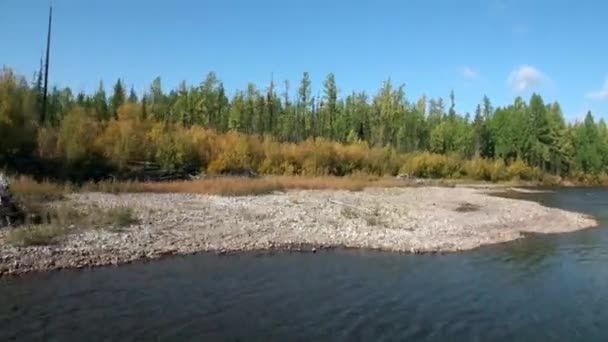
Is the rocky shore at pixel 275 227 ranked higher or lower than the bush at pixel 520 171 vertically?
lower

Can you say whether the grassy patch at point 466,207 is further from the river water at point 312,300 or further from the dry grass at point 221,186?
the river water at point 312,300

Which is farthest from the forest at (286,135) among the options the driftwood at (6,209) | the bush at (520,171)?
the driftwood at (6,209)

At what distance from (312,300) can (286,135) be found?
7905cm

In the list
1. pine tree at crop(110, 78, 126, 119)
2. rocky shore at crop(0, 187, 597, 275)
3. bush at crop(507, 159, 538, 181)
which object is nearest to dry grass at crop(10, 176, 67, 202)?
rocky shore at crop(0, 187, 597, 275)

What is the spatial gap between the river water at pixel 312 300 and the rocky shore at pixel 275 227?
144 centimetres

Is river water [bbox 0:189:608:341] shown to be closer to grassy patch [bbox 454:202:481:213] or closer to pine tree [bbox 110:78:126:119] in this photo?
grassy patch [bbox 454:202:481:213]

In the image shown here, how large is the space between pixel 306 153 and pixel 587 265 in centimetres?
4263

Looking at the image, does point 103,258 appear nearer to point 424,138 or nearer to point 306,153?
point 306,153

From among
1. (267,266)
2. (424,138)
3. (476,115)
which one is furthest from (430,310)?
(476,115)

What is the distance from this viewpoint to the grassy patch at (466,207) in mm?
37588

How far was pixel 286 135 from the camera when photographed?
93.4 metres

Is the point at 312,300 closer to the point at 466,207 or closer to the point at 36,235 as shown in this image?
the point at 36,235

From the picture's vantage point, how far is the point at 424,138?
110000 millimetres

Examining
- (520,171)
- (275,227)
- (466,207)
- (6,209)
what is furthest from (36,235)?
(520,171)
